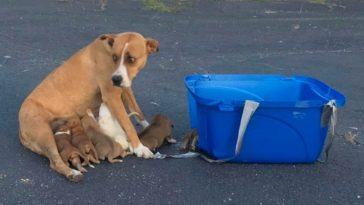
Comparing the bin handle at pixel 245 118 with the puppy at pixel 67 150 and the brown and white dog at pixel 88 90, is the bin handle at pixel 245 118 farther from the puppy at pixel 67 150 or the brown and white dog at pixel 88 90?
the puppy at pixel 67 150

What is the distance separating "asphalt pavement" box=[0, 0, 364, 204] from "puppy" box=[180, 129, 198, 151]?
0.48 feet

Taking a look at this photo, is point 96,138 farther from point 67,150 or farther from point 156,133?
point 156,133

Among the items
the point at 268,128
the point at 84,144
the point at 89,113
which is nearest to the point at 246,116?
the point at 268,128

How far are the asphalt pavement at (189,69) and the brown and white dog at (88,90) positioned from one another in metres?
0.22

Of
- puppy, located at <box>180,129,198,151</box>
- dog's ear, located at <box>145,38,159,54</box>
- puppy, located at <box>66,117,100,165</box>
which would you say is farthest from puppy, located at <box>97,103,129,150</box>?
dog's ear, located at <box>145,38,159,54</box>

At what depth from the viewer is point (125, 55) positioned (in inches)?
205

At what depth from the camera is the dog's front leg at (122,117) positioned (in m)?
5.34

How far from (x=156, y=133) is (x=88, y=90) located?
73 centimetres

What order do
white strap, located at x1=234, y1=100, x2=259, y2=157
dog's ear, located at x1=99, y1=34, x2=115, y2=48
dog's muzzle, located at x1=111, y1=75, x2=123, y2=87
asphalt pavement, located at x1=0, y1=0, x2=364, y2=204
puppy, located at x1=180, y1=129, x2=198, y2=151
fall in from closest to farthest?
asphalt pavement, located at x1=0, y1=0, x2=364, y2=204 < white strap, located at x1=234, y1=100, x2=259, y2=157 < dog's muzzle, located at x1=111, y1=75, x2=123, y2=87 < dog's ear, located at x1=99, y1=34, x2=115, y2=48 < puppy, located at x1=180, y1=129, x2=198, y2=151

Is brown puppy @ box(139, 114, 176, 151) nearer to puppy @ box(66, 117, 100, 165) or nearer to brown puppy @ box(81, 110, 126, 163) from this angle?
brown puppy @ box(81, 110, 126, 163)

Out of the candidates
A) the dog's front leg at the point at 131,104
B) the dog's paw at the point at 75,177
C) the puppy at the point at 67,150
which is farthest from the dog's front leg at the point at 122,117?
the dog's paw at the point at 75,177

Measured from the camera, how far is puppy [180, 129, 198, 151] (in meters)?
5.45

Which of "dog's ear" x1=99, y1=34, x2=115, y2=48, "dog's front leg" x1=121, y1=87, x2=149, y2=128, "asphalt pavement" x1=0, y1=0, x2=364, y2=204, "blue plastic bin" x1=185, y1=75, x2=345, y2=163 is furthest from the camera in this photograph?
"dog's front leg" x1=121, y1=87, x2=149, y2=128

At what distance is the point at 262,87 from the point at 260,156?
84 centimetres
